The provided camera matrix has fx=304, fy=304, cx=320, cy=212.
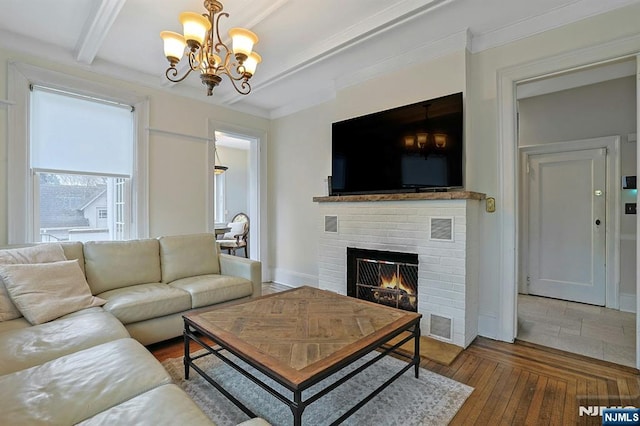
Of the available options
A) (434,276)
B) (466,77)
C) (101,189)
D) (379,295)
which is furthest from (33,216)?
(466,77)

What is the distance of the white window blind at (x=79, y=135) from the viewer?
2949 mm

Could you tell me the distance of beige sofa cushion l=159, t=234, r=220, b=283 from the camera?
3.05 metres

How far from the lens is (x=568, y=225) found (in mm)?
Result: 3896

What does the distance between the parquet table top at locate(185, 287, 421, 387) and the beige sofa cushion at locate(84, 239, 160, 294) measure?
118 cm

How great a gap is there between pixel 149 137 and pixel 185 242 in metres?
1.38

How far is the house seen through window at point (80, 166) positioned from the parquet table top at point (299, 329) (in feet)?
7.15

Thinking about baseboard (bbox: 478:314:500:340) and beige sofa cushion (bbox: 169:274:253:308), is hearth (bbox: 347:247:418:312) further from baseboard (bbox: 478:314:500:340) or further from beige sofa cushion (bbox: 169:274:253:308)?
beige sofa cushion (bbox: 169:274:253:308)

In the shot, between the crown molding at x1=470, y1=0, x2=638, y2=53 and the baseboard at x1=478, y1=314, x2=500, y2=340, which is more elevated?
the crown molding at x1=470, y1=0, x2=638, y2=53

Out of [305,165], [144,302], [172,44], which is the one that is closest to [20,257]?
[144,302]

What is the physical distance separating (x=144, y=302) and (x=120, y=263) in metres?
0.64

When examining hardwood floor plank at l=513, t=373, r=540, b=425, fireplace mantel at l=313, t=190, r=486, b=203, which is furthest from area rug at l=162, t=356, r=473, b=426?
fireplace mantel at l=313, t=190, r=486, b=203

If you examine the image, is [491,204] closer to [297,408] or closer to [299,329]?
[299,329]

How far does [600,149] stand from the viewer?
3668mm

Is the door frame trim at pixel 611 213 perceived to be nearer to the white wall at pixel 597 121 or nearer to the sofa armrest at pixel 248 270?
the white wall at pixel 597 121
